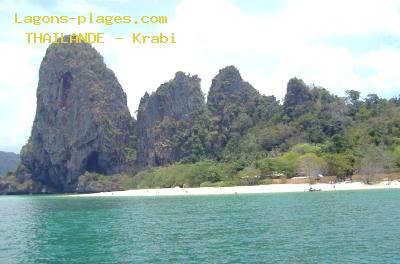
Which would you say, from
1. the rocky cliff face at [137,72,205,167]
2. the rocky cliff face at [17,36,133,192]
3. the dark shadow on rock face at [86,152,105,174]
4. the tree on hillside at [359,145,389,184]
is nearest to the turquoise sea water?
the tree on hillside at [359,145,389,184]

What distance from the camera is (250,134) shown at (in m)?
134

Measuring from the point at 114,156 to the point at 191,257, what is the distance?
134365 millimetres

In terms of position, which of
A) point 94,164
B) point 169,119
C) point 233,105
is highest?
point 233,105

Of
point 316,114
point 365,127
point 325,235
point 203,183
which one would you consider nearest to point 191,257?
point 325,235

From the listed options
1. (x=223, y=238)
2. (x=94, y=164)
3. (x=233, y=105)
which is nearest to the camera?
(x=223, y=238)

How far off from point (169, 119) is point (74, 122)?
32.7 m

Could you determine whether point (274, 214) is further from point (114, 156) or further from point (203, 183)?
point (114, 156)

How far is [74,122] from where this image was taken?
158 meters

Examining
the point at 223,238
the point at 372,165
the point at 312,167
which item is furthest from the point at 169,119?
the point at 223,238

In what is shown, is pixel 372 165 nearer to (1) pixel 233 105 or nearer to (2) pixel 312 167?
(2) pixel 312 167

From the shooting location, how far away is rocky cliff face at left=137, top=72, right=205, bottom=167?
473 feet

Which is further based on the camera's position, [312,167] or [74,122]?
[74,122]

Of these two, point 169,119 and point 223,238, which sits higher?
point 169,119

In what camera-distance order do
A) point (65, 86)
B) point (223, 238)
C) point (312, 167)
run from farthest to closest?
point (65, 86) < point (312, 167) < point (223, 238)
